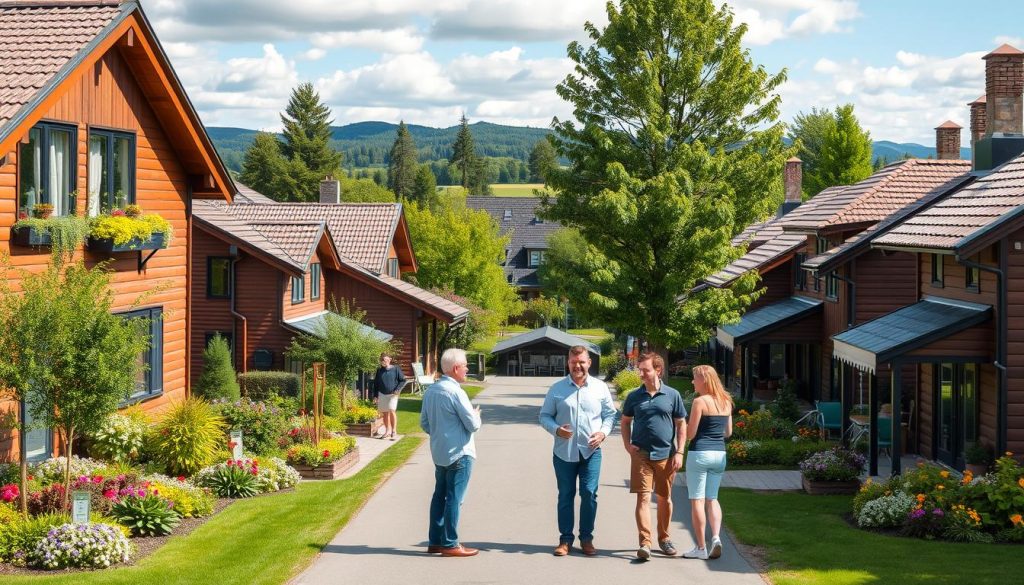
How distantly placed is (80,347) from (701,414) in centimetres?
654

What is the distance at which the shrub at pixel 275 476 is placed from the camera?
53.8 feet

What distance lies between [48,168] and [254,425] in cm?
552

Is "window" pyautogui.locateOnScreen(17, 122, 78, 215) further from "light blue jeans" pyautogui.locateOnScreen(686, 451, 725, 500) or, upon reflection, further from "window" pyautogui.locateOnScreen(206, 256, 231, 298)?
"window" pyautogui.locateOnScreen(206, 256, 231, 298)

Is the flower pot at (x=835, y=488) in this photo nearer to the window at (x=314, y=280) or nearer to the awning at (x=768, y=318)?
the awning at (x=768, y=318)

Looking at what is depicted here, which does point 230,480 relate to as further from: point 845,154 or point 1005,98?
point 845,154

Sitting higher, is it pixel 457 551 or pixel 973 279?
pixel 973 279

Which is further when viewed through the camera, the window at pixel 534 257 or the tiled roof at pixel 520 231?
the window at pixel 534 257

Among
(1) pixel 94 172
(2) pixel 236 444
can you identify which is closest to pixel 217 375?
(2) pixel 236 444

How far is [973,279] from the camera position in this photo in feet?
62.5

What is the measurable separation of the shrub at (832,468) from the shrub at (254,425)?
848 centimetres

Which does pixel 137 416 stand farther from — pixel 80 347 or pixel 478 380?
pixel 478 380

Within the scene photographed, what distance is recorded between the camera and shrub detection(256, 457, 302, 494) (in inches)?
645

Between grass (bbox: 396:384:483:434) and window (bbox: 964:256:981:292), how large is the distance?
35.2 feet

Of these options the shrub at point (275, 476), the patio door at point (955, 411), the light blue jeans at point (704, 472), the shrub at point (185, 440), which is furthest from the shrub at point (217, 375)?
the light blue jeans at point (704, 472)
